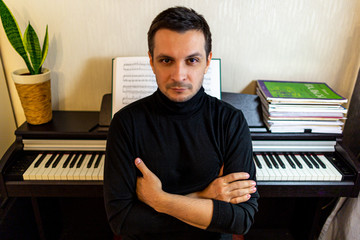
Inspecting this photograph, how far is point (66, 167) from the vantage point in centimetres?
→ 158

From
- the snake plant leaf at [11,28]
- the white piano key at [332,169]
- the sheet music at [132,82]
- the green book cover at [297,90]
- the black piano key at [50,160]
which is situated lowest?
the white piano key at [332,169]

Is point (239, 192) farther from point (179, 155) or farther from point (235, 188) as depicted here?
point (179, 155)

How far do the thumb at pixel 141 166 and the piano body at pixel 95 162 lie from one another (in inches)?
20.0

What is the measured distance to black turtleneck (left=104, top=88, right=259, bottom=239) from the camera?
1087mm

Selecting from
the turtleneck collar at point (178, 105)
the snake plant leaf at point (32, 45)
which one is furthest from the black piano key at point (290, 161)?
the snake plant leaf at point (32, 45)

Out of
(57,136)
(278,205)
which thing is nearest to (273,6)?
(278,205)

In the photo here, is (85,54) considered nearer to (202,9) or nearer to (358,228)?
(202,9)

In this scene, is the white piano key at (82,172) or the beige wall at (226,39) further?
the beige wall at (226,39)

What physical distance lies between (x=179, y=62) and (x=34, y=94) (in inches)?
41.0

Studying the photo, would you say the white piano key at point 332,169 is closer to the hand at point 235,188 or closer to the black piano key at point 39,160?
the hand at point 235,188

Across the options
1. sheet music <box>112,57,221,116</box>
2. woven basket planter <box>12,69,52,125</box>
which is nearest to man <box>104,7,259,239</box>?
sheet music <box>112,57,221,116</box>

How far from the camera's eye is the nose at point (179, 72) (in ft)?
3.44

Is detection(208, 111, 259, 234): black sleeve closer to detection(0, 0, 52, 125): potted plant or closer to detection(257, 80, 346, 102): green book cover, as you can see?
detection(257, 80, 346, 102): green book cover

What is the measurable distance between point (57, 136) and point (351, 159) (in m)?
1.80
